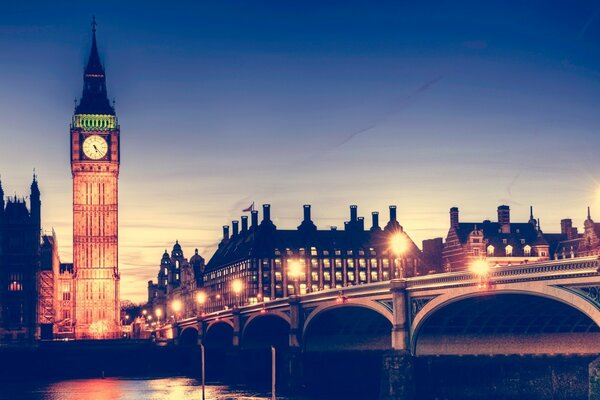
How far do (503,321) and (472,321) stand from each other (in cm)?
268

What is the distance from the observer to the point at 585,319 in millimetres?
93312

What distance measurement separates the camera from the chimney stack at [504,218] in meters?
180

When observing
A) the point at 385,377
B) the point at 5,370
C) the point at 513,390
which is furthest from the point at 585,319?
the point at 5,370

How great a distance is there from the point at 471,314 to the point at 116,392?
48211 mm

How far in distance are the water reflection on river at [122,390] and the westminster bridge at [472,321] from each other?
9.96m

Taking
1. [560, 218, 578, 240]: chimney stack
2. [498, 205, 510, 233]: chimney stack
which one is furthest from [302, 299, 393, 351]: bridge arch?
[560, 218, 578, 240]: chimney stack

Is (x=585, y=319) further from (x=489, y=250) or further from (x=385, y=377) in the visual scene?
(x=489, y=250)

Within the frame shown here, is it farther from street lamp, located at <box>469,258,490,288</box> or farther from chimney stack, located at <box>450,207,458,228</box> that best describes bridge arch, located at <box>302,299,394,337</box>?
chimney stack, located at <box>450,207,458,228</box>

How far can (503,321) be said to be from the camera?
3863 inches

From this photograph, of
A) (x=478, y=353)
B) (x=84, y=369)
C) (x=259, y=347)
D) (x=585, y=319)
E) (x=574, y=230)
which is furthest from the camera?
(x=574, y=230)

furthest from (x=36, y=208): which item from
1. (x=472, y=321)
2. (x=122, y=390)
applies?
(x=472, y=321)

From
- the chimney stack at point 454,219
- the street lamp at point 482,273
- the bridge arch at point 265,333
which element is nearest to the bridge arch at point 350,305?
the street lamp at point 482,273

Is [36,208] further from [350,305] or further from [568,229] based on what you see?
[350,305]

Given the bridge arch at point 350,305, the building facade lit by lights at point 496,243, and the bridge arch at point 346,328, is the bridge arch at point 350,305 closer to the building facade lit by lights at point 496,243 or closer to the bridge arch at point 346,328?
the bridge arch at point 346,328
